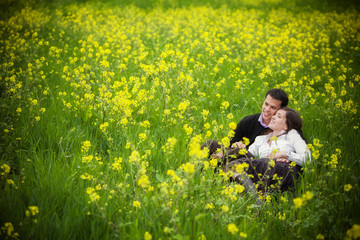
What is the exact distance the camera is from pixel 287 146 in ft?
11.4

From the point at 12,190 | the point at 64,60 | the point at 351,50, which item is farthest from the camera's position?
the point at 351,50

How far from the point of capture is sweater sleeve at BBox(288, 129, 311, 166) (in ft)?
10.8

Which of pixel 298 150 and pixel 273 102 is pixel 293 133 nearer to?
pixel 298 150

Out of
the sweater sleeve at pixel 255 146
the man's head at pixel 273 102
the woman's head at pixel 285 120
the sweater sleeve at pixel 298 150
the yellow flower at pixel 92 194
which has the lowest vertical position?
the sweater sleeve at pixel 255 146

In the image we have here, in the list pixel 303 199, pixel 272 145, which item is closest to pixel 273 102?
pixel 272 145

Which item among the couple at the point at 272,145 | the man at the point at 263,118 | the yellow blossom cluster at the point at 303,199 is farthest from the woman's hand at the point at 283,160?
the yellow blossom cluster at the point at 303,199

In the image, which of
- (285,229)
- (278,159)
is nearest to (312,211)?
(285,229)

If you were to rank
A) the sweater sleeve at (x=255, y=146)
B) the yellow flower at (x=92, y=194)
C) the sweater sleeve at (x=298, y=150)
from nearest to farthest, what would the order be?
the yellow flower at (x=92, y=194) < the sweater sleeve at (x=298, y=150) < the sweater sleeve at (x=255, y=146)

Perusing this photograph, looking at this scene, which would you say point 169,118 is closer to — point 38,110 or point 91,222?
point 38,110

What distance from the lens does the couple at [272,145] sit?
317 cm

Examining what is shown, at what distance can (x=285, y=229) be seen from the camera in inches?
98.4

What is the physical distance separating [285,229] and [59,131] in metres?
2.72

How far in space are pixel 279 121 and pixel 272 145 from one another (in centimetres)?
32

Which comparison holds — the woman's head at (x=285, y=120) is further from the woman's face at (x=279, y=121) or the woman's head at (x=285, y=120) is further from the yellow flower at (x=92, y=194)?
the yellow flower at (x=92, y=194)
